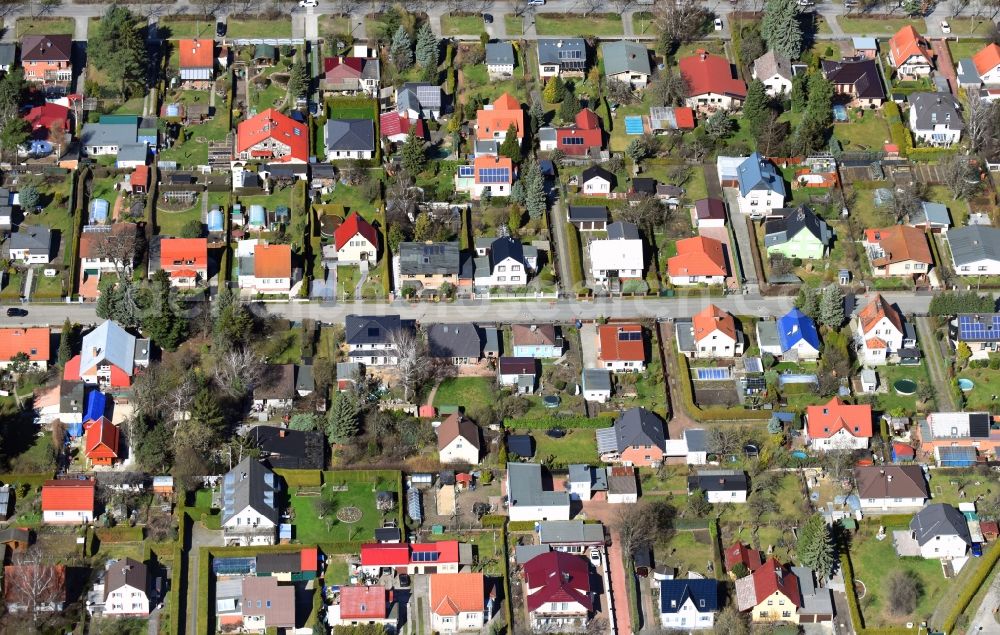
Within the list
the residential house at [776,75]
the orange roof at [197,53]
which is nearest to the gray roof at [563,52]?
the residential house at [776,75]

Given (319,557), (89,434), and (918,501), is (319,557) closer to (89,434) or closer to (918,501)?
(89,434)

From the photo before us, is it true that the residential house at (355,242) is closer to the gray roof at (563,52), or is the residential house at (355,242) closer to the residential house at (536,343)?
the residential house at (536,343)

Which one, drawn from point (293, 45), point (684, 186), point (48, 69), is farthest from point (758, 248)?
point (48, 69)

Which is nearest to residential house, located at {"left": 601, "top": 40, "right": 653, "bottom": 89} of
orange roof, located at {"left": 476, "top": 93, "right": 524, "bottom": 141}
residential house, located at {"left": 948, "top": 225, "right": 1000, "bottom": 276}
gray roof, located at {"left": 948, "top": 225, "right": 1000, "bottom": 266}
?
orange roof, located at {"left": 476, "top": 93, "right": 524, "bottom": 141}

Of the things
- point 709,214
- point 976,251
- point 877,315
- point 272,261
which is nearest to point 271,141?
point 272,261

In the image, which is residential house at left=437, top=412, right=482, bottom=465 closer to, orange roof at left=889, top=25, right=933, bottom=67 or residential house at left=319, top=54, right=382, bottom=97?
residential house at left=319, top=54, right=382, bottom=97
